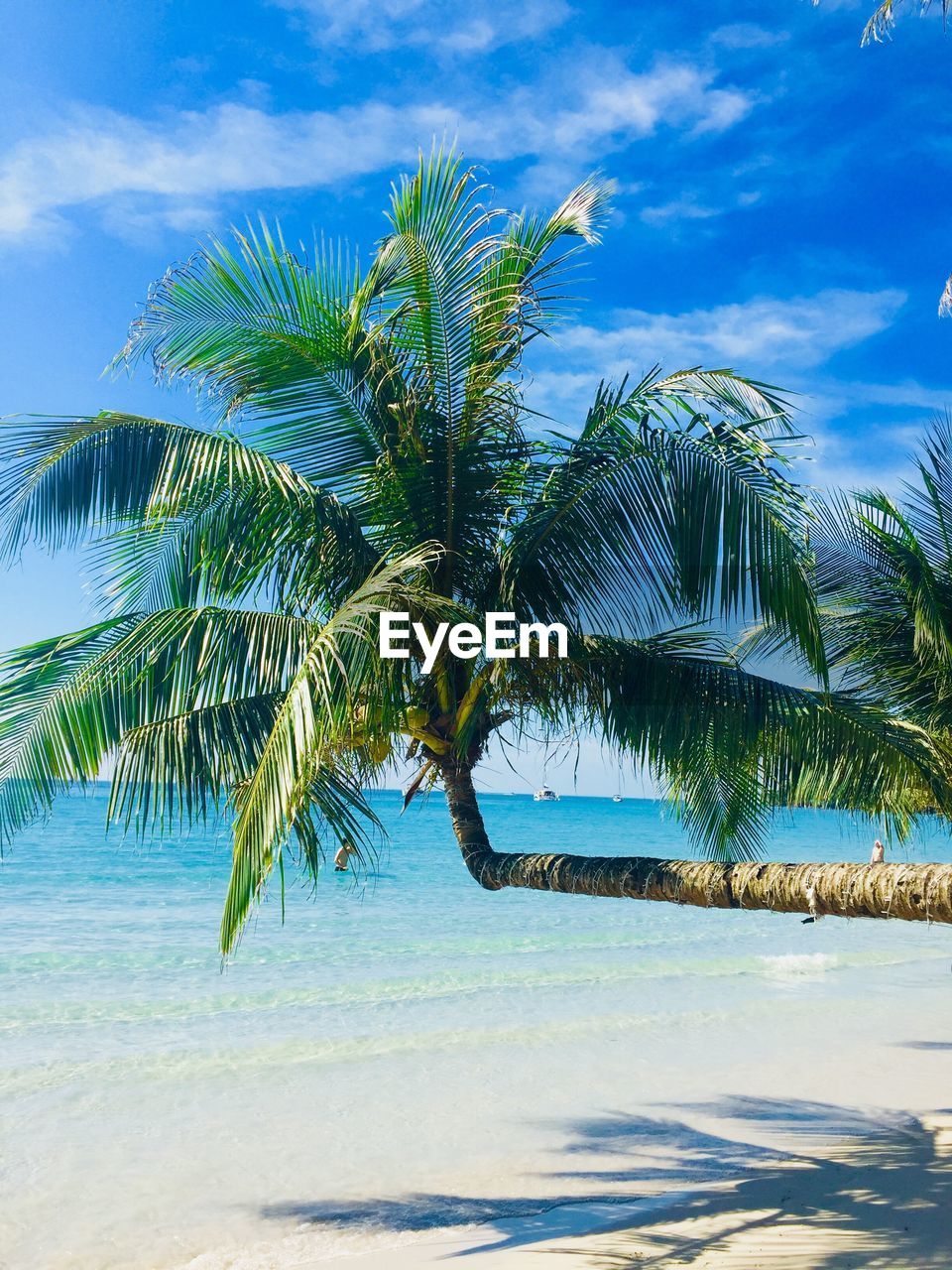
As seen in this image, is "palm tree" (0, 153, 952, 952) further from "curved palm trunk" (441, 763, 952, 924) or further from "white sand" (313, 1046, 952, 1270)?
"white sand" (313, 1046, 952, 1270)

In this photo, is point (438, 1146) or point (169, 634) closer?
point (169, 634)

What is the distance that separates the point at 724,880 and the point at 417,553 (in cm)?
210

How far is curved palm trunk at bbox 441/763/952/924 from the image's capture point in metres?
3.56

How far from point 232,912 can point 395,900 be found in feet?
71.1

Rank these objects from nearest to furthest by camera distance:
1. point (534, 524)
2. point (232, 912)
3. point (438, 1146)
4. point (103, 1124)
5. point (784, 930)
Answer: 1. point (232, 912)
2. point (534, 524)
3. point (438, 1146)
4. point (103, 1124)
5. point (784, 930)

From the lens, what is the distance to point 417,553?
4.98 m

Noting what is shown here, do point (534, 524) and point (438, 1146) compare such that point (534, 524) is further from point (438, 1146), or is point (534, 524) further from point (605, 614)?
point (438, 1146)

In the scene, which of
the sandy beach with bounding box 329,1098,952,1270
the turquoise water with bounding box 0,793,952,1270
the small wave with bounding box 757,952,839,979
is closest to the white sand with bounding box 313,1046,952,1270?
the sandy beach with bounding box 329,1098,952,1270

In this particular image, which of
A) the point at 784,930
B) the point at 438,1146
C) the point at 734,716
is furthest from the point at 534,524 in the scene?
the point at 784,930

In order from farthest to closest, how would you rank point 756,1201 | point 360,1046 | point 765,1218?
point 360,1046, point 756,1201, point 765,1218

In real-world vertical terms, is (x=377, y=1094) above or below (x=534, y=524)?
below

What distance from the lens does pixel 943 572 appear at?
7.83m

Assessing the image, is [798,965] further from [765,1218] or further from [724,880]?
[724,880]

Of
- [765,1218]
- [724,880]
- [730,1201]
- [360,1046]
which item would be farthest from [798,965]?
[724,880]
